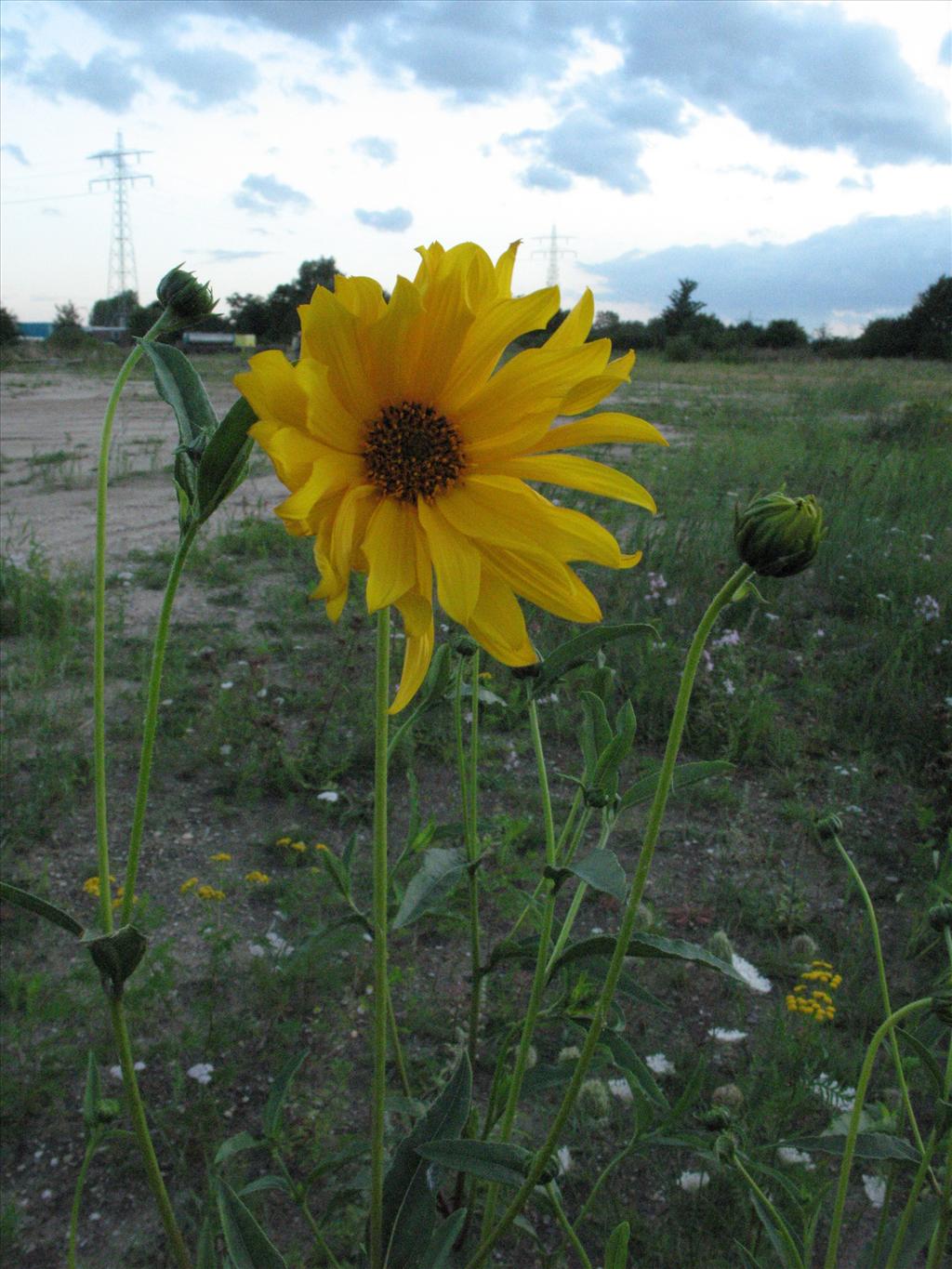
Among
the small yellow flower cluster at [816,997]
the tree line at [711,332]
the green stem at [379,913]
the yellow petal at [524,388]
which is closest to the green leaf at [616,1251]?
the green stem at [379,913]

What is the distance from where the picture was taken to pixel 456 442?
805 mm

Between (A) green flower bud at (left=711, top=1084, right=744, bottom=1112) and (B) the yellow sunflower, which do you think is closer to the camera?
(B) the yellow sunflower

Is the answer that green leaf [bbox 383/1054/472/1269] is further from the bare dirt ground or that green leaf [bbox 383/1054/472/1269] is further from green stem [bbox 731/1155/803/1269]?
the bare dirt ground

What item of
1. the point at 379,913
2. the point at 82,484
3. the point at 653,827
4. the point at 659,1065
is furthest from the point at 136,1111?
the point at 82,484

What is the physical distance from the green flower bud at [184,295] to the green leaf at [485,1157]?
2.57 feet

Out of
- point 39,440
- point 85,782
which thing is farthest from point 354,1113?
point 39,440

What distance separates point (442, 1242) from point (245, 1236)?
0.19 meters

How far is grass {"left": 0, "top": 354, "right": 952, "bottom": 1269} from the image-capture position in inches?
60.2

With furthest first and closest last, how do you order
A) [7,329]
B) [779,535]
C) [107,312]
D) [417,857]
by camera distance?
[107,312]
[7,329]
[417,857]
[779,535]

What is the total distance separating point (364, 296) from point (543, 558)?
236 mm

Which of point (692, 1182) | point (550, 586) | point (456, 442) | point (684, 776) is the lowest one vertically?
point (692, 1182)

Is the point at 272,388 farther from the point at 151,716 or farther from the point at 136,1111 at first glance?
the point at 136,1111

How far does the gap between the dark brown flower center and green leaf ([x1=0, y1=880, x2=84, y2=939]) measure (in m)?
0.42

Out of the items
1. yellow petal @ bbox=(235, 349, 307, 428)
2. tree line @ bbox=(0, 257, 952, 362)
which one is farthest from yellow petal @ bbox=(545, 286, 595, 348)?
tree line @ bbox=(0, 257, 952, 362)
